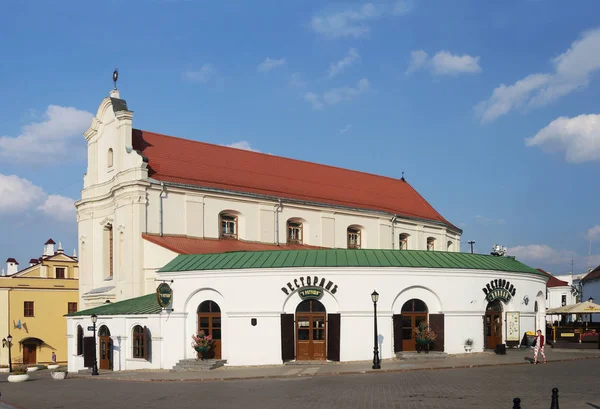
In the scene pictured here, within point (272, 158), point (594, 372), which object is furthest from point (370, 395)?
point (272, 158)

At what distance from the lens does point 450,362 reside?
3322 cm

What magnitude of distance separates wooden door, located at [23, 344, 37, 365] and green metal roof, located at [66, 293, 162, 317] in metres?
27.5

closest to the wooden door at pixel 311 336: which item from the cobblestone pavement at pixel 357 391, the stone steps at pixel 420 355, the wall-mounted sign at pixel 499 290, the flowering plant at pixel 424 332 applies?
the stone steps at pixel 420 355

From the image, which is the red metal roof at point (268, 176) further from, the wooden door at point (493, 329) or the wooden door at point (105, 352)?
the wooden door at point (493, 329)

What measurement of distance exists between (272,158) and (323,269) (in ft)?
78.8

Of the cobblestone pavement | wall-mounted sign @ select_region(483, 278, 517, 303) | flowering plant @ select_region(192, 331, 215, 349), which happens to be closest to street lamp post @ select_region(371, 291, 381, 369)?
the cobblestone pavement

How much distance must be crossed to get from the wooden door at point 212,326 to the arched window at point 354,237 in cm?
2185

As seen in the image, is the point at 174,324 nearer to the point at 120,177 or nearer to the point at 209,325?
the point at 209,325

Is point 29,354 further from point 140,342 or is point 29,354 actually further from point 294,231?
point 140,342

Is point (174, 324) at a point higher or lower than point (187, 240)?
lower

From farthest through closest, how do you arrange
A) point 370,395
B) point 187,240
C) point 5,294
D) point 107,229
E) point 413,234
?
point 5,294
point 413,234
point 107,229
point 187,240
point 370,395

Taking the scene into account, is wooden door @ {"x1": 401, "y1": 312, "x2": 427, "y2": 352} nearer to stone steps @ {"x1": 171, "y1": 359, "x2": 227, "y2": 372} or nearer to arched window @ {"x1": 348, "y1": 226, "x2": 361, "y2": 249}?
stone steps @ {"x1": 171, "y1": 359, "x2": 227, "y2": 372}

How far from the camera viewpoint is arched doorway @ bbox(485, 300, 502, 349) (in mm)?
38688

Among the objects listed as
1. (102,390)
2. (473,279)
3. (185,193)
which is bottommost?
(102,390)
